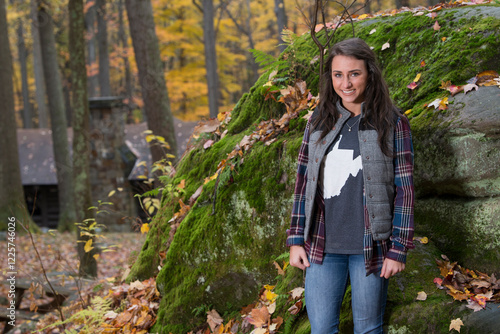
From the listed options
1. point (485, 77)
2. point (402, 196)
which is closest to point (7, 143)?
point (485, 77)

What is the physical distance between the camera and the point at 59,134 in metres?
16.8

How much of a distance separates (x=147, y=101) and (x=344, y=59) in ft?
23.0

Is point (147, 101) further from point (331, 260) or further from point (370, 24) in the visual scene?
point (331, 260)

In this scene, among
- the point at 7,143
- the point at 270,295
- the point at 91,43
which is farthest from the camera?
the point at 91,43

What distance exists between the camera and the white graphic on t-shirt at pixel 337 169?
2.48 metres

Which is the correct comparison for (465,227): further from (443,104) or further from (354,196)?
(354,196)

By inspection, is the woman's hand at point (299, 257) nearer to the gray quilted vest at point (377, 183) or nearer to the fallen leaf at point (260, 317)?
the gray quilted vest at point (377, 183)

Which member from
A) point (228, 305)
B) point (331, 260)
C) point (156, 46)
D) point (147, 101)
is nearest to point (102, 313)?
point (228, 305)

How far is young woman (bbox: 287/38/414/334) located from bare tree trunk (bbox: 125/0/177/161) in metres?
6.70

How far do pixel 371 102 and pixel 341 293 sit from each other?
3.66ft

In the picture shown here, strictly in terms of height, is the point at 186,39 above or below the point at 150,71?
above

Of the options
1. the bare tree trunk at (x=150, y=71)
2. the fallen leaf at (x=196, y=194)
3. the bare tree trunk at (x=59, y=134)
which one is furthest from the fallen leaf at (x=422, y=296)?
the bare tree trunk at (x=59, y=134)

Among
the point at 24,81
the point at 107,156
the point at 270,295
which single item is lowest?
the point at 270,295

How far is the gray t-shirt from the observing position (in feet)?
7.98
